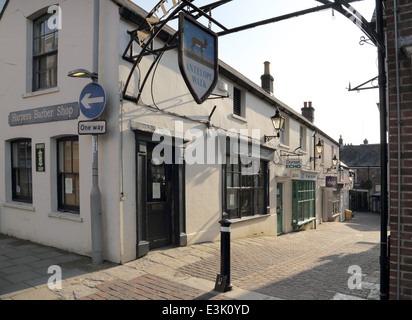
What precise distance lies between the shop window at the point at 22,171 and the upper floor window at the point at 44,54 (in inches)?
62.0

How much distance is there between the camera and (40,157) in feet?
22.9

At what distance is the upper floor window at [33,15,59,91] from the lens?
7.09 meters

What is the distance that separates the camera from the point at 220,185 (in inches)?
348

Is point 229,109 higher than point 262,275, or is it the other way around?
point 229,109

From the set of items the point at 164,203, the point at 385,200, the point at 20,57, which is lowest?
the point at 164,203

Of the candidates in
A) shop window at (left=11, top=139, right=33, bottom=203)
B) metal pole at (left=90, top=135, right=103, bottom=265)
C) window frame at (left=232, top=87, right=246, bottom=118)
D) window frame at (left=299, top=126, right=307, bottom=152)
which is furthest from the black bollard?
window frame at (left=299, top=126, right=307, bottom=152)

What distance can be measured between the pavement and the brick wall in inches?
59.7

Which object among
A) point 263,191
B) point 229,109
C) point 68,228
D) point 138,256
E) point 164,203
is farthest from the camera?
point 263,191

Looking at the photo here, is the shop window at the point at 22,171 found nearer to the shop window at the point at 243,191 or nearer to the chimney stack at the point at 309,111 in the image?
the shop window at the point at 243,191

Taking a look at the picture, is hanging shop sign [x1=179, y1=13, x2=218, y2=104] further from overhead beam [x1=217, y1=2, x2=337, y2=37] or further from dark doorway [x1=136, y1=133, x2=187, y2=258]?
dark doorway [x1=136, y1=133, x2=187, y2=258]

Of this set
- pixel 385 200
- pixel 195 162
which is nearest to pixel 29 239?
pixel 195 162

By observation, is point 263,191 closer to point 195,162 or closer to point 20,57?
point 195,162
